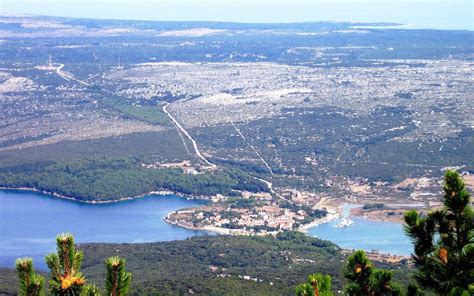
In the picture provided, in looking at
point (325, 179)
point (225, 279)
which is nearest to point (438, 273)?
point (225, 279)

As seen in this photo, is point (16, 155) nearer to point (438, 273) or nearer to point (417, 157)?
point (417, 157)

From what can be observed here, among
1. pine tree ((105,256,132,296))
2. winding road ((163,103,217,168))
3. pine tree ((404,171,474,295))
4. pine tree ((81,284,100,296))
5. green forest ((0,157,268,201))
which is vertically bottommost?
pine tree ((81,284,100,296))

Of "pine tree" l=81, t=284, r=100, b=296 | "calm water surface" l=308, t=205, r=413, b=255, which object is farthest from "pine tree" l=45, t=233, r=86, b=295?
"calm water surface" l=308, t=205, r=413, b=255

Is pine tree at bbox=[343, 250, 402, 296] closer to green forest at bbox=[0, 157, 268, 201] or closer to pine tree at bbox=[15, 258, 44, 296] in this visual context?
pine tree at bbox=[15, 258, 44, 296]

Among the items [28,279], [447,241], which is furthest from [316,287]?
[28,279]

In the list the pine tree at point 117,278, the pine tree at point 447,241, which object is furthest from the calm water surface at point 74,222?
the pine tree at point 117,278

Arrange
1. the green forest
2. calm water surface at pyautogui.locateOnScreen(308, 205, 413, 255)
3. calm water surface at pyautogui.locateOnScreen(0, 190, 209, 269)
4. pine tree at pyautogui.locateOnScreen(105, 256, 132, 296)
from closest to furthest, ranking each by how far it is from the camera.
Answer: pine tree at pyautogui.locateOnScreen(105, 256, 132, 296)
calm water surface at pyautogui.locateOnScreen(308, 205, 413, 255)
calm water surface at pyautogui.locateOnScreen(0, 190, 209, 269)
the green forest

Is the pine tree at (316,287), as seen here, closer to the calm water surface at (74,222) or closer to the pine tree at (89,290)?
the pine tree at (89,290)
